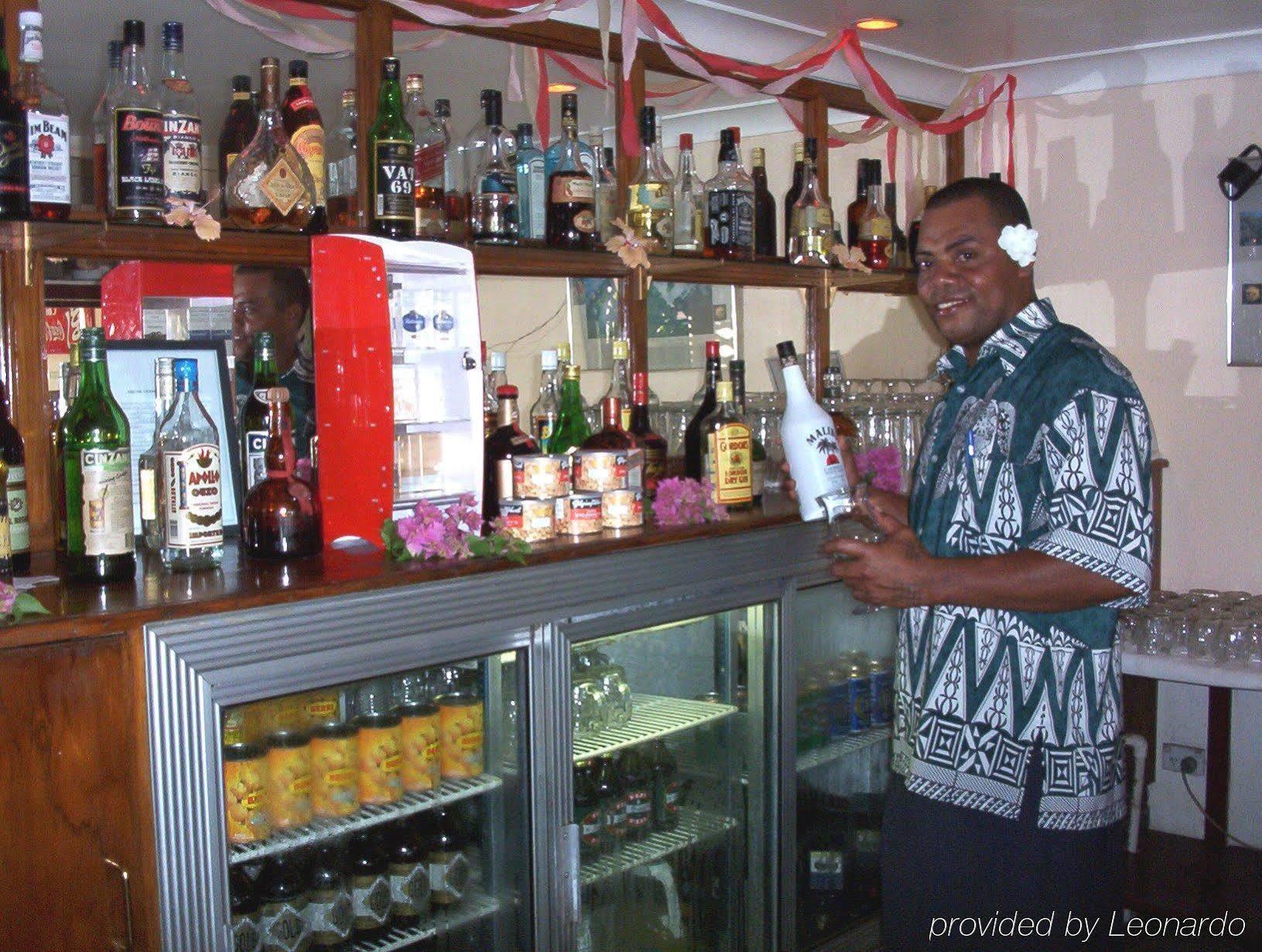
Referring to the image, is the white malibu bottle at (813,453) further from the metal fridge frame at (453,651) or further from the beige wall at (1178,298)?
the beige wall at (1178,298)

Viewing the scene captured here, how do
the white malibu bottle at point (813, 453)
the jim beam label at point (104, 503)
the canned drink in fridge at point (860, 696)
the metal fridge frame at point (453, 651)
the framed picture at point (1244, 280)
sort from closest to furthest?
the metal fridge frame at point (453, 651)
the jim beam label at point (104, 503)
the white malibu bottle at point (813, 453)
the canned drink in fridge at point (860, 696)
the framed picture at point (1244, 280)

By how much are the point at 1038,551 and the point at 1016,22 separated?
193 cm

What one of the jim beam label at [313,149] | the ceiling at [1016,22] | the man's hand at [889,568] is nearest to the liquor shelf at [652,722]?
the man's hand at [889,568]

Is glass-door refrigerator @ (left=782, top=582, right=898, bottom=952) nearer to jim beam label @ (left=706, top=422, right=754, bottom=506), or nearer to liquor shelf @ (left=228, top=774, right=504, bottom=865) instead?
jim beam label @ (left=706, top=422, right=754, bottom=506)

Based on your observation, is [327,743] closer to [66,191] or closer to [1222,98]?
[66,191]

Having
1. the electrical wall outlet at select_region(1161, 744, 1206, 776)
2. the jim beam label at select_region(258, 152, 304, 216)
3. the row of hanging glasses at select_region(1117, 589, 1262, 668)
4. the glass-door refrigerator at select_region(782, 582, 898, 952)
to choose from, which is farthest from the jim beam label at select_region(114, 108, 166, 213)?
the electrical wall outlet at select_region(1161, 744, 1206, 776)

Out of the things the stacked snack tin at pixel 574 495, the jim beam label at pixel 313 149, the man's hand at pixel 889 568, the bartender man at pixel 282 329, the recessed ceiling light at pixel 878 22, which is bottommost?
the man's hand at pixel 889 568

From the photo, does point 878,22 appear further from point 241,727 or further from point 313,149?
point 241,727

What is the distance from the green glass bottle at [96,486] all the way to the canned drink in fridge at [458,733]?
0.58m

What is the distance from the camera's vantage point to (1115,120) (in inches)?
145

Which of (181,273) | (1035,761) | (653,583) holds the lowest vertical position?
(1035,761)

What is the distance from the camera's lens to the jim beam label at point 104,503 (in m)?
1.59

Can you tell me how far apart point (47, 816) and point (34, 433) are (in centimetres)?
69

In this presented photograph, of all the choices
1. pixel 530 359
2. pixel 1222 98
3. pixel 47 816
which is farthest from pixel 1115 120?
pixel 47 816
